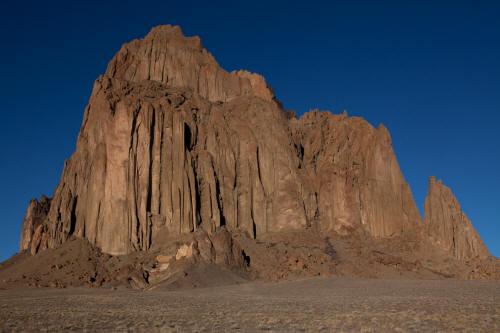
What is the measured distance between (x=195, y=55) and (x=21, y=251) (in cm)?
4582

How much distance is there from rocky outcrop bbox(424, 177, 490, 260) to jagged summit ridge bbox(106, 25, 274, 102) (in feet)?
117

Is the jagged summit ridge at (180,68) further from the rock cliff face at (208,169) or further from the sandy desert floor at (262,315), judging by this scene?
the sandy desert floor at (262,315)

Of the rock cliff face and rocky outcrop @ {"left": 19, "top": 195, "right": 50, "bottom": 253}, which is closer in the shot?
the rock cliff face

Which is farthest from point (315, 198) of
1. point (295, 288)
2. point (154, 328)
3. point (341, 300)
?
point (154, 328)

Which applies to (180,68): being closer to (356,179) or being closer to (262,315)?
(356,179)

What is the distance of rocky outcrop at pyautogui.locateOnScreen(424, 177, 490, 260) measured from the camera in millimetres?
80688

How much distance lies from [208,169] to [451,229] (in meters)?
40.7

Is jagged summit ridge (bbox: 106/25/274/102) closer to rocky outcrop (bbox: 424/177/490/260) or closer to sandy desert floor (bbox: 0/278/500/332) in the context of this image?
rocky outcrop (bbox: 424/177/490/260)

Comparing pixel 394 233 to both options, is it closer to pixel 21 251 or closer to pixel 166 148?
pixel 166 148

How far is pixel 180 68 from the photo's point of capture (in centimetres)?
9069

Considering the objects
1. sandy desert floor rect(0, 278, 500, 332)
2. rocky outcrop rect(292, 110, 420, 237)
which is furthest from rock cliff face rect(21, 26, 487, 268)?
sandy desert floor rect(0, 278, 500, 332)

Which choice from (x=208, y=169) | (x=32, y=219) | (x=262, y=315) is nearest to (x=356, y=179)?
(x=208, y=169)

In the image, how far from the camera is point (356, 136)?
91312 millimetres

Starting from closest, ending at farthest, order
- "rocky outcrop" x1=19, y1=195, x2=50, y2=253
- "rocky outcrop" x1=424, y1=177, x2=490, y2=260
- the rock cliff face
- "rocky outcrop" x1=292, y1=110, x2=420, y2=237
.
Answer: the rock cliff face
"rocky outcrop" x1=424, y1=177, x2=490, y2=260
"rocky outcrop" x1=19, y1=195, x2=50, y2=253
"rocky outcrop" x1=292, y1=110, x2=420, y2=237
